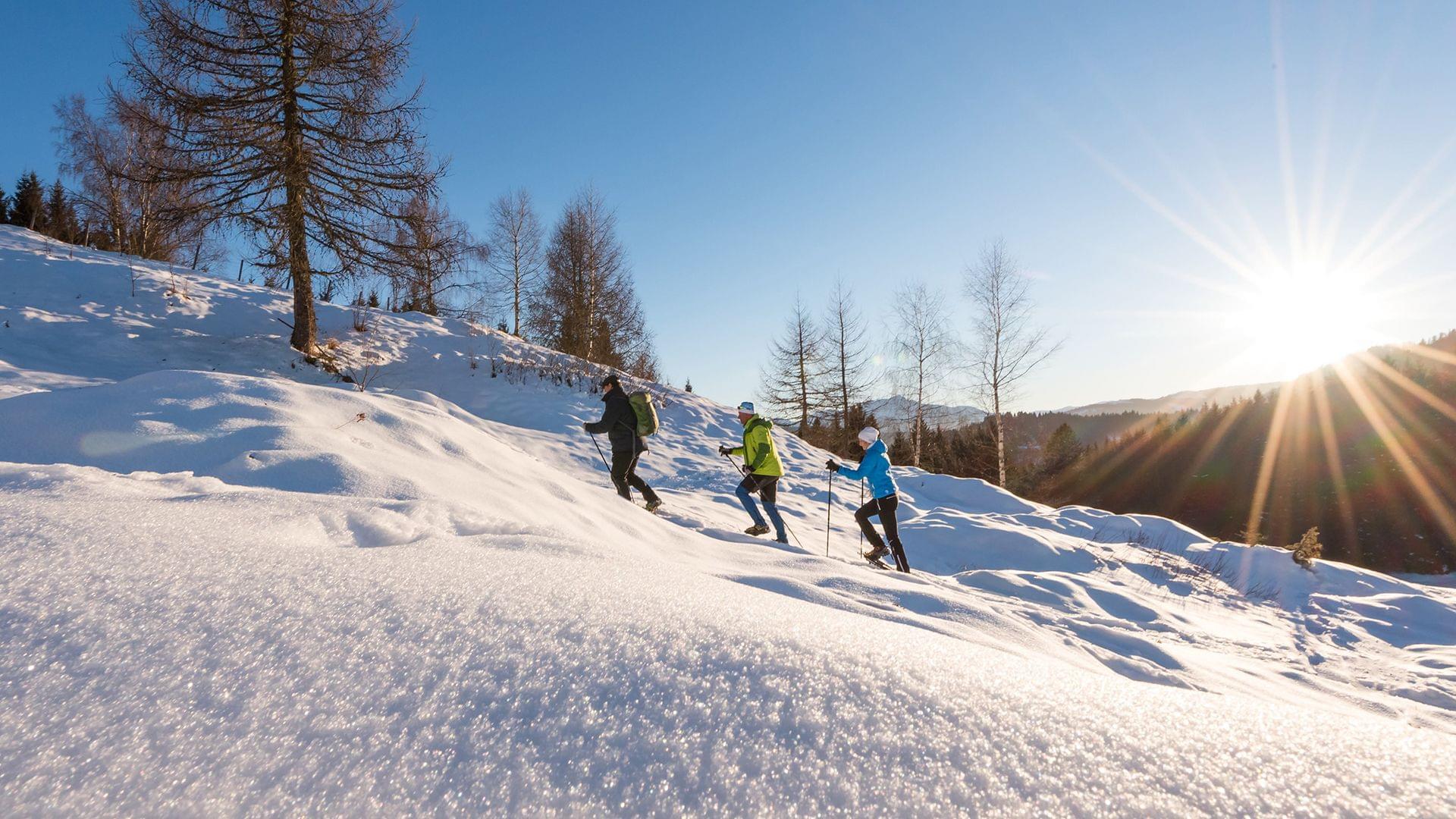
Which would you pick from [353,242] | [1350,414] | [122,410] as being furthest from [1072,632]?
[1350,414]

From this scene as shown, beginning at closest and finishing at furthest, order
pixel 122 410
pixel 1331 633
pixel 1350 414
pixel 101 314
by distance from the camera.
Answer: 1. pixel 122 410
2. pixel 1331 633
3. pixel 101 314
4. pixel 1350 414

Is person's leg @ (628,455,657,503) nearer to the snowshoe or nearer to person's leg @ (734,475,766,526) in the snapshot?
person's leg @ (734,475,766,526)

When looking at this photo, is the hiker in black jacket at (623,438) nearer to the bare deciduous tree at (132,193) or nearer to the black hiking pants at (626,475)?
the black hiking pants at (626,475)

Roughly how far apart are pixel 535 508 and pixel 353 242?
30.7 ft

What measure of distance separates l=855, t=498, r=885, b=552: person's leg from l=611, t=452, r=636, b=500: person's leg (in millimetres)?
2603

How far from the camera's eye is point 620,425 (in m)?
6.14

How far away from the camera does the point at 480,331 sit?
14375mm

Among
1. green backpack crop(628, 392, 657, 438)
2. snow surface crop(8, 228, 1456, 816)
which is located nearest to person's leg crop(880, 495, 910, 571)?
snow surface crop(8, 228, 1456, 816)

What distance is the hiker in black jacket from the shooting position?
6.12m

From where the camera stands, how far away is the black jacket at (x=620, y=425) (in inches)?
241

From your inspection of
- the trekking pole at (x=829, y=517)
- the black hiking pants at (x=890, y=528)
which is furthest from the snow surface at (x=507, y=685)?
the trekking pole at (x=829, y=517)

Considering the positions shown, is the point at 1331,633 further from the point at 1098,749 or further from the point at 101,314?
the point at 101,314

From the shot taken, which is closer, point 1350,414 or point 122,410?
point 122,410

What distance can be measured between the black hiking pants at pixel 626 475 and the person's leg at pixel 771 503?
4.15 ft
